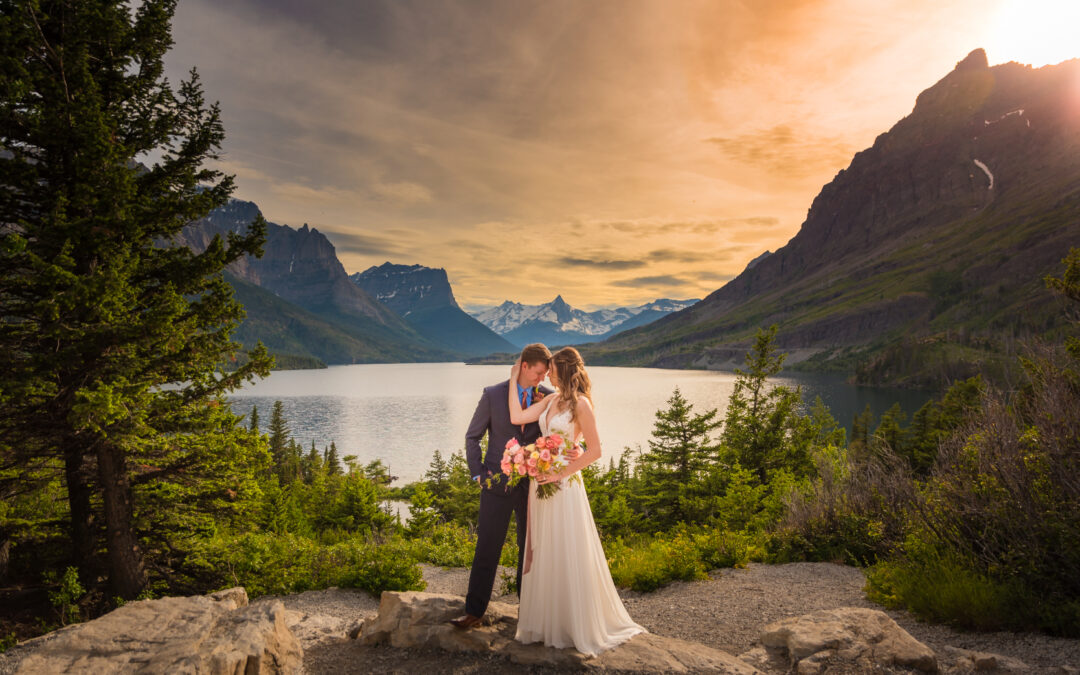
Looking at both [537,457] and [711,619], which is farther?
[711,619]

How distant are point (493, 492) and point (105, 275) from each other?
6430 mm

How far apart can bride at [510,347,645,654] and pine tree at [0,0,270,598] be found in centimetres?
596

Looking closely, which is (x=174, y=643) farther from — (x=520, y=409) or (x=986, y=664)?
(x=986, y=664)

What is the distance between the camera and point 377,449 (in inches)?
2896

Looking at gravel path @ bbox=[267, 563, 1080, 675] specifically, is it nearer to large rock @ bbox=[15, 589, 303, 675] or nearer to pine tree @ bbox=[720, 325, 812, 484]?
large rock @ bbox=[15, 589, 303, 675]

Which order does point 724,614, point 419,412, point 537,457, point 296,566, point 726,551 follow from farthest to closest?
point 419,412 < point 726,551 < point 296,566 < point 724,614 < point 537,457

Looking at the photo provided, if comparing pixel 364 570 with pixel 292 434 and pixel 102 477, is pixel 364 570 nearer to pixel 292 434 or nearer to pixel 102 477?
pixel 102 477

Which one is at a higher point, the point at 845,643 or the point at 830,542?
the point at 845,643

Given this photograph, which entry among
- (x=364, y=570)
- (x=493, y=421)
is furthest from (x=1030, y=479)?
(x=364, y=570)

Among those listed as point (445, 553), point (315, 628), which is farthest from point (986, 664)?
point (445, 553)

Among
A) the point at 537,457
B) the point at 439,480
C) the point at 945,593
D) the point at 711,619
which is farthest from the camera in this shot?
the point at 439,480

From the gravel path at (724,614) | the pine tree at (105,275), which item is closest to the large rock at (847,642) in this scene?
the gravel path at (724,614)

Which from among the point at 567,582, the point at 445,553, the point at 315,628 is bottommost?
the point at 445,553

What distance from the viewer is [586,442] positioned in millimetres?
6016
